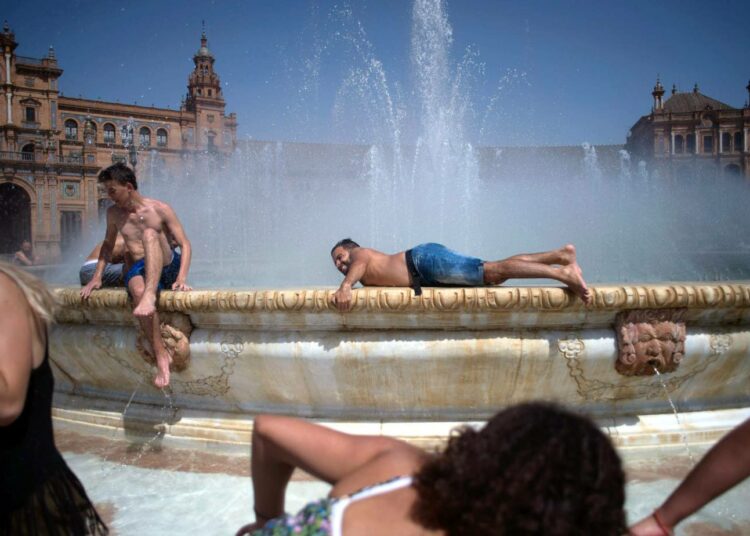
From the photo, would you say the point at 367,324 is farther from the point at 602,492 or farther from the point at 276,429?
the point at 602,492

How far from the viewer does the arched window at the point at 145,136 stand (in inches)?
2083

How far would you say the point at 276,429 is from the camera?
1.23 metres

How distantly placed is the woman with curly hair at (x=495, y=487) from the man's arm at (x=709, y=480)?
0.49m

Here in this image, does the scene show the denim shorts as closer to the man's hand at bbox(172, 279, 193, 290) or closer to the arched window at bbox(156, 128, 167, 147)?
the man's hand at bbox(172, 279, 193, 290)

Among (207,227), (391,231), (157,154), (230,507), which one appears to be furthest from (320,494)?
(157,154)

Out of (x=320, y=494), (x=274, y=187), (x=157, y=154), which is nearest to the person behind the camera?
(x=320, y=494)

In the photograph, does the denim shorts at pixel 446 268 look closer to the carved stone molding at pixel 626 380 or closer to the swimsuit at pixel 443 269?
the swimsuit at pixel 443 269

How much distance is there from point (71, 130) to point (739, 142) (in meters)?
56.5

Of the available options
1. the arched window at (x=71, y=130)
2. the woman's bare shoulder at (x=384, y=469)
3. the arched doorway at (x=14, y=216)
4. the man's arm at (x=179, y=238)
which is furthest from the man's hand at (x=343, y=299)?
the arched window at (x=71, y=130)

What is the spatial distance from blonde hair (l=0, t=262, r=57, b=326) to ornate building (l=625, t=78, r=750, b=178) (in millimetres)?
50589

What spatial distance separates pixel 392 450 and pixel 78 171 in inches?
1895

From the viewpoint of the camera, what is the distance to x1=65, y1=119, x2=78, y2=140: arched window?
4922 cm

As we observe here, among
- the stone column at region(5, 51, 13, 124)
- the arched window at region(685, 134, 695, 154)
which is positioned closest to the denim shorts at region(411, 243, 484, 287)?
the stone column at region(5, 51, 13, 124)

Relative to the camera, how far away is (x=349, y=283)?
271 centimetres
